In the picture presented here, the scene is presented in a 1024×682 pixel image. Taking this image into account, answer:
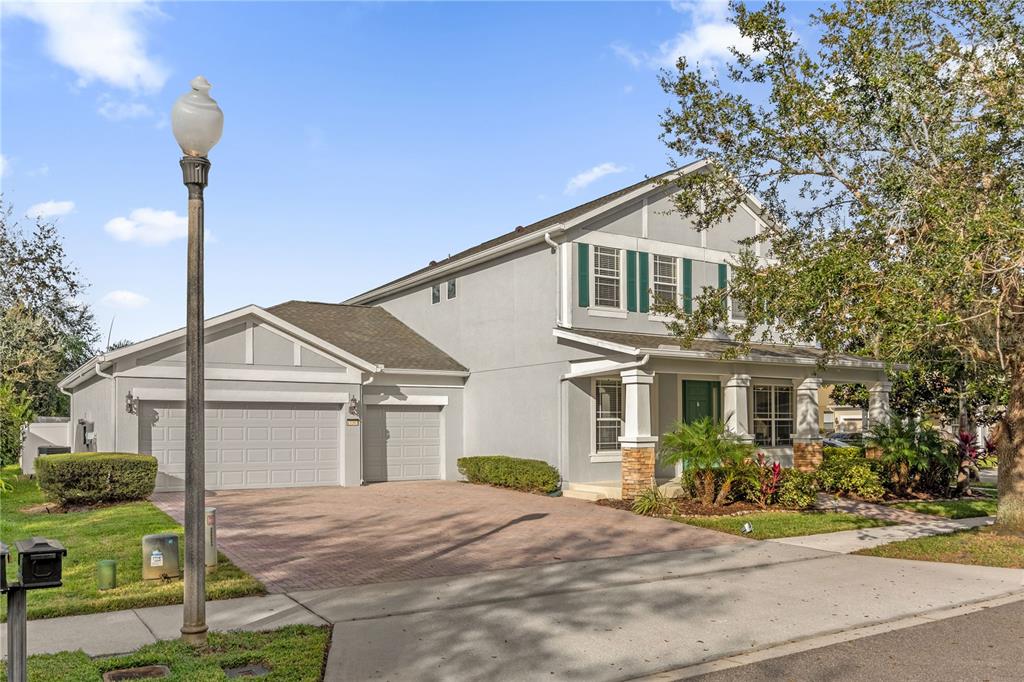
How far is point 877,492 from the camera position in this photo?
18.9m

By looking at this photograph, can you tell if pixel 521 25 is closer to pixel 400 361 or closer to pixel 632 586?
pixel 632 586

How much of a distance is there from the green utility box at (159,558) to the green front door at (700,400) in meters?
14.5

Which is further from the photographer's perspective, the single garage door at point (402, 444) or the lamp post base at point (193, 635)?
the single garage door at point (402, 444)

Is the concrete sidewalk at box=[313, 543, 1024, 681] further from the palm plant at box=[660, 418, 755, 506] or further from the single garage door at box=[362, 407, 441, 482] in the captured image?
the single garage door at box=[362, 407, 441, 482]

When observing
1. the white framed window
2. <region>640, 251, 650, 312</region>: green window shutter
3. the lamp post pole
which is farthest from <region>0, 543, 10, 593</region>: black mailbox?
the white framed window

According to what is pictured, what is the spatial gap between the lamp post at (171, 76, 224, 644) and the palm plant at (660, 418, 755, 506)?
11.4 m

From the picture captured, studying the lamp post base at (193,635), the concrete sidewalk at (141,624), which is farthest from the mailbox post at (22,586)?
the concrete sidewalk at (141,624)

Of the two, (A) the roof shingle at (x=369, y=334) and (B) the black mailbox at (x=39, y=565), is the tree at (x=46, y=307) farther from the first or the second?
(B) the black mailbox at (x=39, y=565)

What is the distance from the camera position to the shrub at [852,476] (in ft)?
62.2

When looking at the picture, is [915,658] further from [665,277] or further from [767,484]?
[665,277]

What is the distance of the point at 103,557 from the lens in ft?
34.9

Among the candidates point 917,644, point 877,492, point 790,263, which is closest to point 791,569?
point 917,644

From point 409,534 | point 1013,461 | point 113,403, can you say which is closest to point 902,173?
point 1013,461

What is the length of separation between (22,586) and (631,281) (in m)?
17.1
